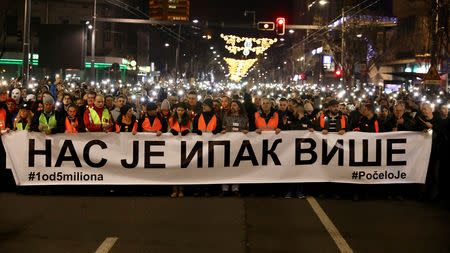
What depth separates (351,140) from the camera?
34.6ft

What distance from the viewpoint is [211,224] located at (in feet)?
27.7

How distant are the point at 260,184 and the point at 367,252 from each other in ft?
13.0

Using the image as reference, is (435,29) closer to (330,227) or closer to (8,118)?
(330,227)

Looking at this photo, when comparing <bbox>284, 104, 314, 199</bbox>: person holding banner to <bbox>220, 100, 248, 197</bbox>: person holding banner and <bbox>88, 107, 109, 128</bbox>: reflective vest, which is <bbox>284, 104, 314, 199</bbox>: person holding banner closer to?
<bbox>220, 100, 248, 197</bbox>: person holding banner

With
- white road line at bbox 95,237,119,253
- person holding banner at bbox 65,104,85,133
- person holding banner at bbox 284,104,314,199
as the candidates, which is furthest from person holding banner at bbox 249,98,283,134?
white road line at bbox 95,237,119,253

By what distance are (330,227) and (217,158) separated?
2794 millimetres

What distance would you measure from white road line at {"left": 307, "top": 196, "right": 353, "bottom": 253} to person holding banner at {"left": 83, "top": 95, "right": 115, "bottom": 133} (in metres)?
3.95

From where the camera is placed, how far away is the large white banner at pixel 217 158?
10273mm

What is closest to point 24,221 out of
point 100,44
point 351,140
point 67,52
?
point 351,140

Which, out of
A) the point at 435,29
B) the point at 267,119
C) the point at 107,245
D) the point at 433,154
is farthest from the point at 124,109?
the point at 435,29

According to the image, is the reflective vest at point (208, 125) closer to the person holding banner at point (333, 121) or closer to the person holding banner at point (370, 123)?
the person holding banner at point (333, 121)

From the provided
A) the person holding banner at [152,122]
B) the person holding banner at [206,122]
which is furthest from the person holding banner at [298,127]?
the person holding banner at [152,122]

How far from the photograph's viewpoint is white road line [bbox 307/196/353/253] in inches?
289

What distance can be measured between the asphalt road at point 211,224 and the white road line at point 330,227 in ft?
0.17
